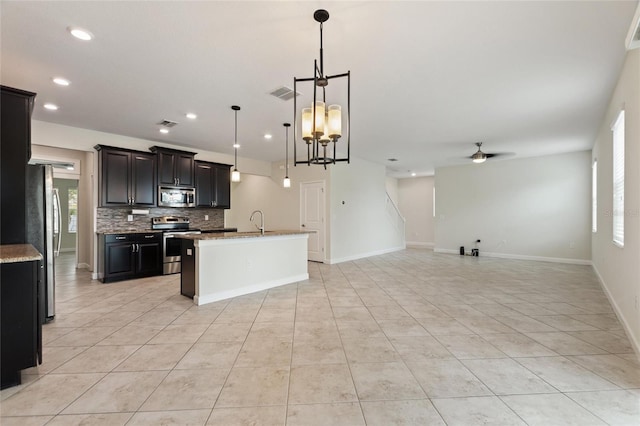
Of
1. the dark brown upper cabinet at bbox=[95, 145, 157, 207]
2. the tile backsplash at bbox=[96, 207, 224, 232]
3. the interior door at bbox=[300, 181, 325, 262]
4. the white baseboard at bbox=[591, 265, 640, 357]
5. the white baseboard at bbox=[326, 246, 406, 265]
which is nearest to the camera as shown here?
the white baseboard at bbox=[591, 265, 640, 357]

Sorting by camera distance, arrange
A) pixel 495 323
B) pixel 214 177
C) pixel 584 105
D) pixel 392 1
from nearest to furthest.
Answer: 1. pixel 392 1
2. pixel 495 323
3. pixel 584 105
4. pixel 214 177

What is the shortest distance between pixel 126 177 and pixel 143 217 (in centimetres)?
93

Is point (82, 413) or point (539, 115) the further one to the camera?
point (539, 115)

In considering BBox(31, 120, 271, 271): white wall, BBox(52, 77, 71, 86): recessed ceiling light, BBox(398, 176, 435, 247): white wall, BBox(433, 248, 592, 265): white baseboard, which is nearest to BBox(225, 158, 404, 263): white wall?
BBox(398, 176, 435, 247): white wall

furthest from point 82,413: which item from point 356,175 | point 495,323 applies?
point 356,175

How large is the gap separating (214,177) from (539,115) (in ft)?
21.5

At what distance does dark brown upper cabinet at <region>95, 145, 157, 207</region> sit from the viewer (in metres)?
5.35

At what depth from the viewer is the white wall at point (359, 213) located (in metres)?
7.41

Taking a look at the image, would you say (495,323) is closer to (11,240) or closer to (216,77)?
(216,77)

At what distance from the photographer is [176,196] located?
20.7 ft

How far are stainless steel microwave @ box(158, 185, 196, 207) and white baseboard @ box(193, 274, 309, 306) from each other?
9.60 feet

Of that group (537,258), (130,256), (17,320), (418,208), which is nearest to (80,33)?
(17,320)

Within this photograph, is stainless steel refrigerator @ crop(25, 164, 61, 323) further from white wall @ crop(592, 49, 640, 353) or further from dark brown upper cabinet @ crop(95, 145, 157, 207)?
white wall @ crop(592, 49, 640, 353)

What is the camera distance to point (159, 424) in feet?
5.53
